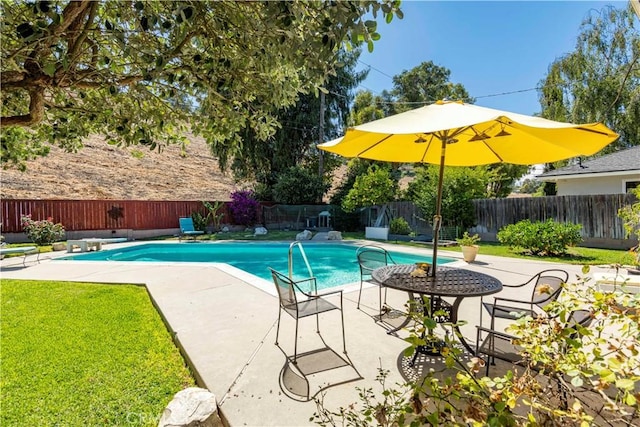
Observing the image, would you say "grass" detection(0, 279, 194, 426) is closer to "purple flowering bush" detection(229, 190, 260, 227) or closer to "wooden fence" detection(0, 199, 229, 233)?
"wooden fence" detection(0, 199, 229, 233)

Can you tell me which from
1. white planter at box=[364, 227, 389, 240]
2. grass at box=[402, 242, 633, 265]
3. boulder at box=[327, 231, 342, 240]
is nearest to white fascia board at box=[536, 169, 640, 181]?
grass at box=[402, 242, 633, 265]

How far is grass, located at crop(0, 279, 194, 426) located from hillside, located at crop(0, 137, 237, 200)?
590 inches

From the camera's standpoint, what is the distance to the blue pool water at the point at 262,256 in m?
8.53

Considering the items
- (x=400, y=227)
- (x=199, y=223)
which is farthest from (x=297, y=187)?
(x=400, y=227)

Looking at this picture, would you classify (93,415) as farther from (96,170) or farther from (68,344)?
(96,170)

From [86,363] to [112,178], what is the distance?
81.9ft

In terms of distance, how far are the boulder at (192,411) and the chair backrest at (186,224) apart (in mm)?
13995

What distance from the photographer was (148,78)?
7.21 ft

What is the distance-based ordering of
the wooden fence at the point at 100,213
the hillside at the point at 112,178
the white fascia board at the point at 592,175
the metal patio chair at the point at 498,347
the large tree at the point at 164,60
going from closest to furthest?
the large tree at the point at 164,60 < the metal patio chair at the point at 498,347 < the white fascia board at the point at 592,175 < the wooden fence at the point at 100,213 < the hillside at the point at 112,178

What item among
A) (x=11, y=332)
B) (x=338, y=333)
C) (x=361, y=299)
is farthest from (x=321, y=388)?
A: (x=11, y=332)

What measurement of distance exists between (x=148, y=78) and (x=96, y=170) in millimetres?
26755

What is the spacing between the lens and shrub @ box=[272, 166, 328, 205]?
17719 millimetres

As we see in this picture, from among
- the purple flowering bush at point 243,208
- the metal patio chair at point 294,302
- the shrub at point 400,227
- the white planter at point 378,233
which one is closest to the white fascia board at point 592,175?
the shrub at point 400,227

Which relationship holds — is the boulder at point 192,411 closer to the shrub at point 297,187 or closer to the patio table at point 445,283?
the patio table at point 445,283
